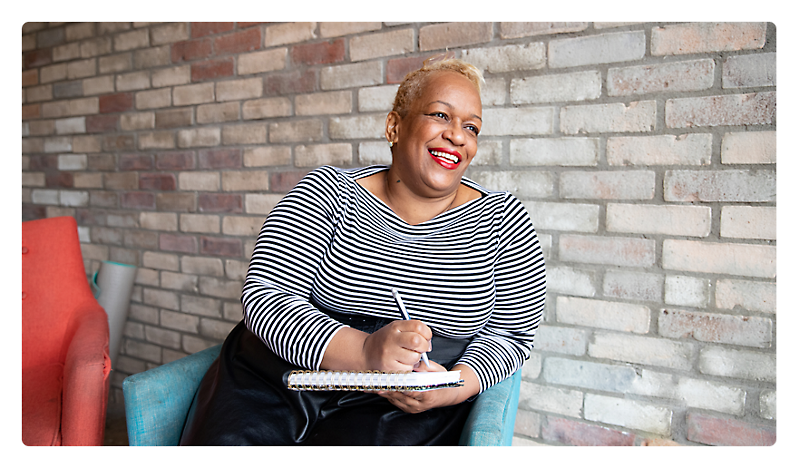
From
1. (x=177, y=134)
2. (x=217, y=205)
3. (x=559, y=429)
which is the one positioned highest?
(x=177, y=134)

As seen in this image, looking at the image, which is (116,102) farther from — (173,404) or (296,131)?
(173,404)

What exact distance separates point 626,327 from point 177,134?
1860 millimetres

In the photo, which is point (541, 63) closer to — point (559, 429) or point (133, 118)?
point (559, 429)

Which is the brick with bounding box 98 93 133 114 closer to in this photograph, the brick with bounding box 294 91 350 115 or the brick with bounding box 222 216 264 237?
the brick with bounding box 222 216 264 237

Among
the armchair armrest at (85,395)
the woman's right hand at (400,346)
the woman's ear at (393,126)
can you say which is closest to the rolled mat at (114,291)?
the armchair armrest at (85,395)

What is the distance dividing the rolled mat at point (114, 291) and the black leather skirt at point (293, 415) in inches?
48.2

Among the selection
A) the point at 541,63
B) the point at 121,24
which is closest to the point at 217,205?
the point at 121,24

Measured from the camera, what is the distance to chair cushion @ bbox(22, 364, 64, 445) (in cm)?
118

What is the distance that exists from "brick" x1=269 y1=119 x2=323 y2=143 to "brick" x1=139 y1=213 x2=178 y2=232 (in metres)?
0.65

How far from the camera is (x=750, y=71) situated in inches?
43.1

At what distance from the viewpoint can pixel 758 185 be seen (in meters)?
1.10

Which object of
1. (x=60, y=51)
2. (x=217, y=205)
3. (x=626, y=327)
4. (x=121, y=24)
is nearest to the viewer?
(x=626, y=327)

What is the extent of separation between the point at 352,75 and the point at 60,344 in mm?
1289

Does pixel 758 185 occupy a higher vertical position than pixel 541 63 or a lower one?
lower
